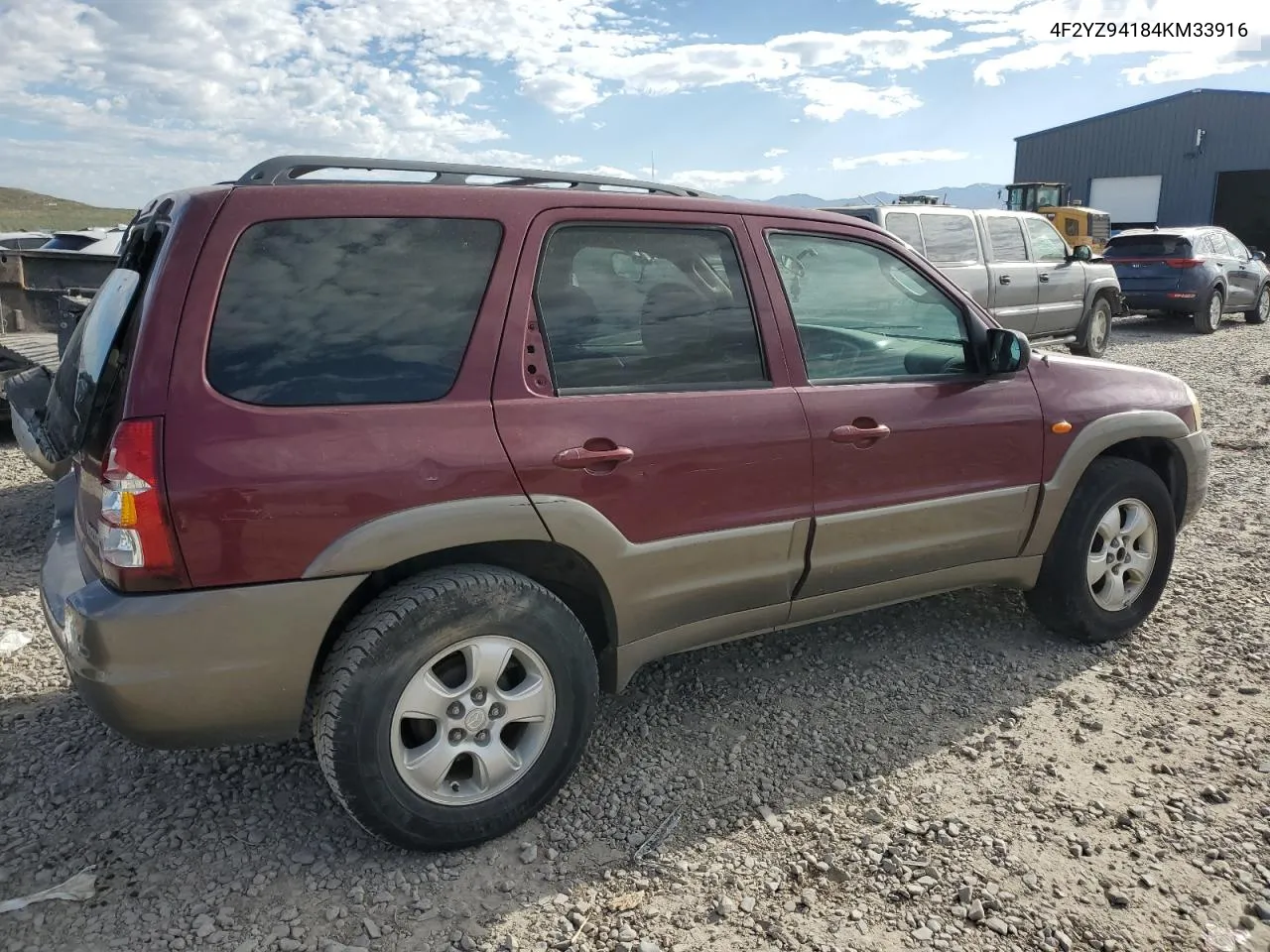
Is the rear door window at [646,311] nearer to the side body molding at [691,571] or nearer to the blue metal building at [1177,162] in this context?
the side body molding at [691,571]

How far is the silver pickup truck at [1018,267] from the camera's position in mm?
9727

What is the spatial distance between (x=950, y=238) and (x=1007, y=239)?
3.75 feet

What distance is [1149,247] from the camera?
14.9 m

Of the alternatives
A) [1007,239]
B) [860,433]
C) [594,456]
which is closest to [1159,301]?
[1007,239]

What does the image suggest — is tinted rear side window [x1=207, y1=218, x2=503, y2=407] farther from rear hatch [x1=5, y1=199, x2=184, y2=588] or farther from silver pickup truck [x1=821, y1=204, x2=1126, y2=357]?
silver pickup truck [x1=821, y1=204, x2=1126, y2=357]

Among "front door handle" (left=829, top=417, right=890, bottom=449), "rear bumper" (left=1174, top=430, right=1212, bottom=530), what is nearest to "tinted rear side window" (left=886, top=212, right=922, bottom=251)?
"rear bumper" (left=1174, top=430, right=1212, bottom=530)

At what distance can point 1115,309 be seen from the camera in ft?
41.4

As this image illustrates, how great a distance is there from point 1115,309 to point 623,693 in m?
11.6

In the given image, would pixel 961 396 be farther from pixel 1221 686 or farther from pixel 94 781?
pixel 94 781

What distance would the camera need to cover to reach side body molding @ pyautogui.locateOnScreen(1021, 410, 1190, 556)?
143 inches

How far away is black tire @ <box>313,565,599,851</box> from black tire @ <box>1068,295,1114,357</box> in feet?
36.5

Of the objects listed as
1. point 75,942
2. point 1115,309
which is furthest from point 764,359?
point 1115,309

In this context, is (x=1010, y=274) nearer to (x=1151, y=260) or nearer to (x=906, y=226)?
(x=906, y=226)

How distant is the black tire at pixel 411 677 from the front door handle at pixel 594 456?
354 mm
